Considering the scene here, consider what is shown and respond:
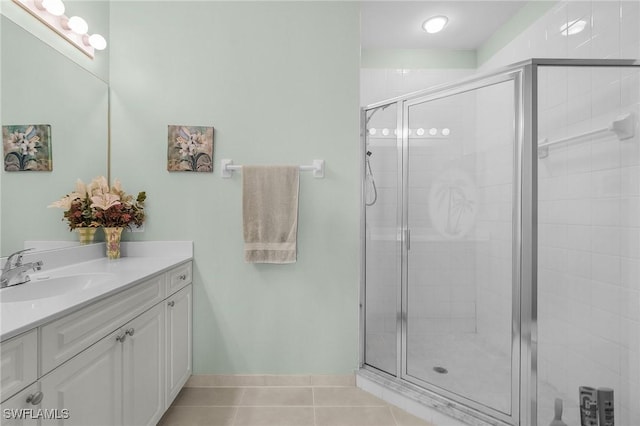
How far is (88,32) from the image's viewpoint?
1.82 m

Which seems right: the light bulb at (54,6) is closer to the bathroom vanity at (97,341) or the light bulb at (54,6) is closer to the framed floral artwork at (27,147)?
the framed floral artwork at (27,147)

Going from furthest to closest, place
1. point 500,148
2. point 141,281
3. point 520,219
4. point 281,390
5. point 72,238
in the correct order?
point 281,390
point 72,238
point 500,148
point 520,219
point 141,281

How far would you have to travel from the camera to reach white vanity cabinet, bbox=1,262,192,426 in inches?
34.4

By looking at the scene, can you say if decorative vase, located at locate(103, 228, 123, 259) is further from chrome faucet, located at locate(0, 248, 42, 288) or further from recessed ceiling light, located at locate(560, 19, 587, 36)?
recessed ceiling light, located at locate(560, 19, 587, 36)

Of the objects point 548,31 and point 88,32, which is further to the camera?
point 548,31

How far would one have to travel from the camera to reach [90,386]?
1.05 m

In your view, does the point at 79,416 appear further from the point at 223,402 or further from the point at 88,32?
the point at 88,32

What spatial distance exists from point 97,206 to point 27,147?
0.40 meters

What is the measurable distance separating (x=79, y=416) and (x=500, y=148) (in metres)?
2.06

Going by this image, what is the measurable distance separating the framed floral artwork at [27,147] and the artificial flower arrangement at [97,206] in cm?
20

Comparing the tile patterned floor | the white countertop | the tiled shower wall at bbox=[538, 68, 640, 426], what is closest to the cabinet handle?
the white countertop

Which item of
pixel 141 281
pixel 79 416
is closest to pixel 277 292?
pixel 141 281

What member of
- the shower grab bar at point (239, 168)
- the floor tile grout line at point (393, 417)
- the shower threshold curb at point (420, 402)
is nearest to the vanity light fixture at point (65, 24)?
the shower grab bar at point (239, 168)

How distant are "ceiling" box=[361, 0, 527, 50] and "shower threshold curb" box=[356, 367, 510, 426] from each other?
2.47m
